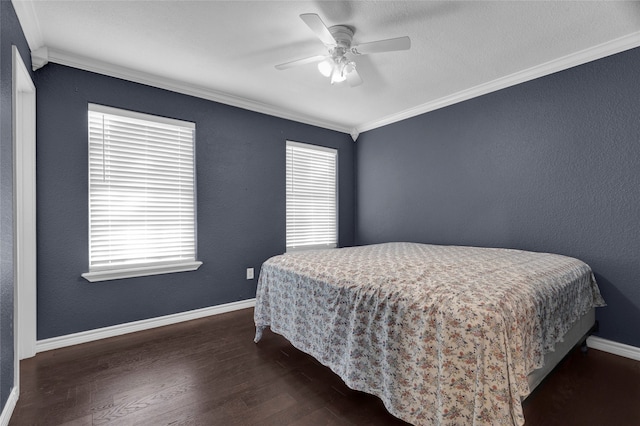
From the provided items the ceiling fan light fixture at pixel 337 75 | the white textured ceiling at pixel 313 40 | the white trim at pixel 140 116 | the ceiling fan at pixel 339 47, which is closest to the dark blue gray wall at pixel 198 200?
the white trim at pixel 140 116

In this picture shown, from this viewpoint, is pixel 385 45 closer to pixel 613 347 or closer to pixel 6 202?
pixel 6 202

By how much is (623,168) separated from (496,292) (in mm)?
1963

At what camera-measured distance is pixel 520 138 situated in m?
2.88

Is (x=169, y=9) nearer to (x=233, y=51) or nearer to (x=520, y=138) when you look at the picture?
(x=233, y=51)

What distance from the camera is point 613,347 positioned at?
2.33 metres

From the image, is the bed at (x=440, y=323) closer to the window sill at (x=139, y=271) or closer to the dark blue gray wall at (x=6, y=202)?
the window sill at (x=139, y=271)

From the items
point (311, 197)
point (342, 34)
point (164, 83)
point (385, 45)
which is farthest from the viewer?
point (311, 197)

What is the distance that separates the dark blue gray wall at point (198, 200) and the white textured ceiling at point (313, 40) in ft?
0.74

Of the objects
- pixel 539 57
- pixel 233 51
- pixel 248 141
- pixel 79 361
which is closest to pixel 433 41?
pixel 539 57

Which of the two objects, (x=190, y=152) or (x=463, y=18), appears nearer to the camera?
(x=463, y=18)

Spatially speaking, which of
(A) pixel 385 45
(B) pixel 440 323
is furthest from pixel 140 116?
(B) pixel 440 323

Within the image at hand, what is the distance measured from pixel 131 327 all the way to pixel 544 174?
4.05 meters

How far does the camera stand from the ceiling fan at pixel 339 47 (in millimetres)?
1872

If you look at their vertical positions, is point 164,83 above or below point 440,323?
above
